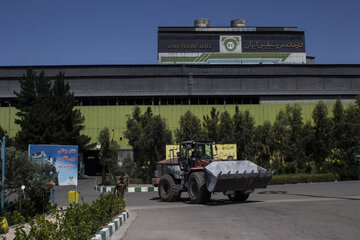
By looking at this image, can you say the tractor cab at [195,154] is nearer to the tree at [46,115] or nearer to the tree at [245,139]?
the tree at [245,139]

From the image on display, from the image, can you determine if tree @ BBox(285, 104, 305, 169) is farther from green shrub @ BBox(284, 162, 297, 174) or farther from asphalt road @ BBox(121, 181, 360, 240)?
asphalt road @ BBox(121, 181, 360, 240)

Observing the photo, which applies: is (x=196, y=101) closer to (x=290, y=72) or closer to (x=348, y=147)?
(x=290, y=72)

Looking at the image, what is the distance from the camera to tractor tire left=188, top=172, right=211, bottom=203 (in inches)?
588

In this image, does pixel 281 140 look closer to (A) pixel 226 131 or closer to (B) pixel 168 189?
(A) pixel 226 131

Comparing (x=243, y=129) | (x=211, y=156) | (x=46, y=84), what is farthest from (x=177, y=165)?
(x=46, y=84)

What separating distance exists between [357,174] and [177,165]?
774 inches

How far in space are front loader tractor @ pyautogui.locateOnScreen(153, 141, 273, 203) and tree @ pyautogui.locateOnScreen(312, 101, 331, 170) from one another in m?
20.5

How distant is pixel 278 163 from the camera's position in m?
33.2

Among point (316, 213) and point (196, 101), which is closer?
point (316, 213)

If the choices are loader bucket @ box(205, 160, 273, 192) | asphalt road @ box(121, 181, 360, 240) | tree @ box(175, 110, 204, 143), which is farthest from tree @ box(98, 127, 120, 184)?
asphalt road @ box(121, 181, 360, 240)

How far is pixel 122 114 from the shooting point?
48.7 meters

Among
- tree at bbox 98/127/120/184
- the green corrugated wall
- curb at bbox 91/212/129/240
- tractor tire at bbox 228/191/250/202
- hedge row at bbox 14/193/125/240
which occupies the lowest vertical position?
tractor tire at bbox 228/191/250/202

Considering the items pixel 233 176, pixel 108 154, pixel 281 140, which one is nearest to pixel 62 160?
pixel 233 176

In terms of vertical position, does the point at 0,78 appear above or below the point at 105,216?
above
